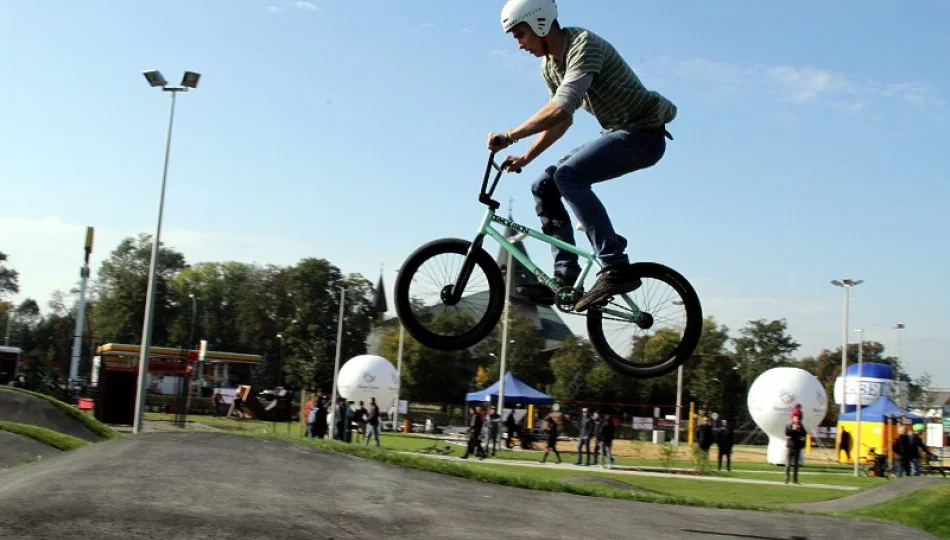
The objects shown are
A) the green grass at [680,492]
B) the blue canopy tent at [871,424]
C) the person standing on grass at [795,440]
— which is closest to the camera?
the green grass at [680,492]

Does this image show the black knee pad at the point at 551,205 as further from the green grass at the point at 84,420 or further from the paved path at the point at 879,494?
the green grass at the point at 84,420

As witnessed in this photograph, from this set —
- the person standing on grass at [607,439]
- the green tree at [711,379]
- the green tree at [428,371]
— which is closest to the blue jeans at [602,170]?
the person standing on grass at [607,439]

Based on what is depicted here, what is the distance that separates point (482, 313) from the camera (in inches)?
328

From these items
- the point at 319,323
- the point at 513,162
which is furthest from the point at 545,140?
the point at 319,323

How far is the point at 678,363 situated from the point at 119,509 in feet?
15.6

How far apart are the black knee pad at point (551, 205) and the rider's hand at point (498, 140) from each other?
0.55 metres

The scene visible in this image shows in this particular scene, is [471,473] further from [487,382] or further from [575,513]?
[487,382]

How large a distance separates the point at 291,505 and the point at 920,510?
11.0 meters

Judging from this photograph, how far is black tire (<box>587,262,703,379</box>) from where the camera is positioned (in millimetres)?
7723

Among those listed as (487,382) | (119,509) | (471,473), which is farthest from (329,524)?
(487,382)

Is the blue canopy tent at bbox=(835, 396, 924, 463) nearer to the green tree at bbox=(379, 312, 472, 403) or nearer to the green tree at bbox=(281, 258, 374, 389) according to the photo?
the green tree at bbox=(281, 258, 374, 389)

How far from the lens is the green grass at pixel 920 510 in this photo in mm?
13609

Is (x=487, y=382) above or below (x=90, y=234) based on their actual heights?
below

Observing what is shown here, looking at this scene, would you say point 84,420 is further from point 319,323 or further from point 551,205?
point 319,323
